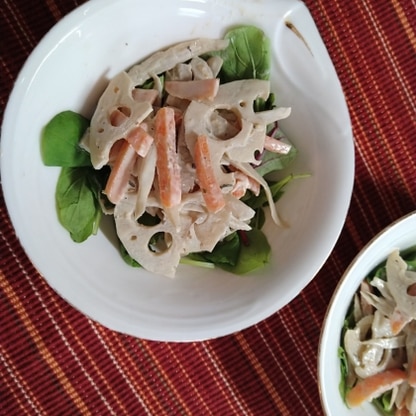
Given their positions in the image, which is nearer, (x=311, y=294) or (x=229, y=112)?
(x=229, y=112)

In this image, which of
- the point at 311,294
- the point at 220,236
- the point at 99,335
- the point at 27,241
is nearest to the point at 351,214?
the point at 311,294

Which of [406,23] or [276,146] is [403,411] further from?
[406,23]

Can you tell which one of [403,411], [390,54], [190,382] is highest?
[390,54]

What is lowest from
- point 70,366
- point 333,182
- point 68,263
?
point 70,366

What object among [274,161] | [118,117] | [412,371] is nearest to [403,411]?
[412,371]

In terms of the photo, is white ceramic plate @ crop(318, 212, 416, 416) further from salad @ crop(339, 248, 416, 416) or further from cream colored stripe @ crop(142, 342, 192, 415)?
cream colored stripe @ crop(142, 342, 192, 415)

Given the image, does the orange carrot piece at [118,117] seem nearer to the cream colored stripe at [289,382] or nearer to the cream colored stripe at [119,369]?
the cream colored stripe at [119,369]

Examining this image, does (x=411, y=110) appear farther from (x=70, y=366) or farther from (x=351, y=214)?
(x=70, y=366)

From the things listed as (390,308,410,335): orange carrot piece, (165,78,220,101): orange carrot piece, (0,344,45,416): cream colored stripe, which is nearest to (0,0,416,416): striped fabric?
(0,344,45,416): cream colored stripe
